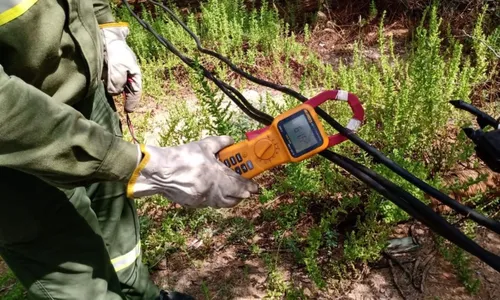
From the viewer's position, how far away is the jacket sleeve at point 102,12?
2.04 m

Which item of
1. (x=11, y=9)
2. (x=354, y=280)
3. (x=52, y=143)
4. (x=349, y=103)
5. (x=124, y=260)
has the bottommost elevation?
(x=354, y=280)

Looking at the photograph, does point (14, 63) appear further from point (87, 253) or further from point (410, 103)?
point (410, 103)

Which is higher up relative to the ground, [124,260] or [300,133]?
[300,133]

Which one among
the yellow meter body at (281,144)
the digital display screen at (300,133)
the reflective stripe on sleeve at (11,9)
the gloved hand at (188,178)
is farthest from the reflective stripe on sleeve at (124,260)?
the reflective stripe on sleeve at (11,9)

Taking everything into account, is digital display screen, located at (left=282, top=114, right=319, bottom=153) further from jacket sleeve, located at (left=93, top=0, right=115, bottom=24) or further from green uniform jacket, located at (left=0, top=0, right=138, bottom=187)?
jacket sleeve, located at (left=93, top=0, right=115, bottom=24)

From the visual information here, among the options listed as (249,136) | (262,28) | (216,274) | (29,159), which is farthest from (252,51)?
(29,159)

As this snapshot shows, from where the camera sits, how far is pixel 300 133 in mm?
1430

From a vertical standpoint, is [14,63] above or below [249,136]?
above

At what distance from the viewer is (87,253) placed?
159 cm

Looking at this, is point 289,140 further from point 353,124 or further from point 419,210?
point 419,210

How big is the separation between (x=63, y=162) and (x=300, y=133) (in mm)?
717

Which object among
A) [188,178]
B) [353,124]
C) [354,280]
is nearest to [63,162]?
[188,178]

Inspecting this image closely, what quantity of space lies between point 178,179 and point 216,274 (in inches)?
43.1

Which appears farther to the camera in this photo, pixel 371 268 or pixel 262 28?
pixel 262 28
